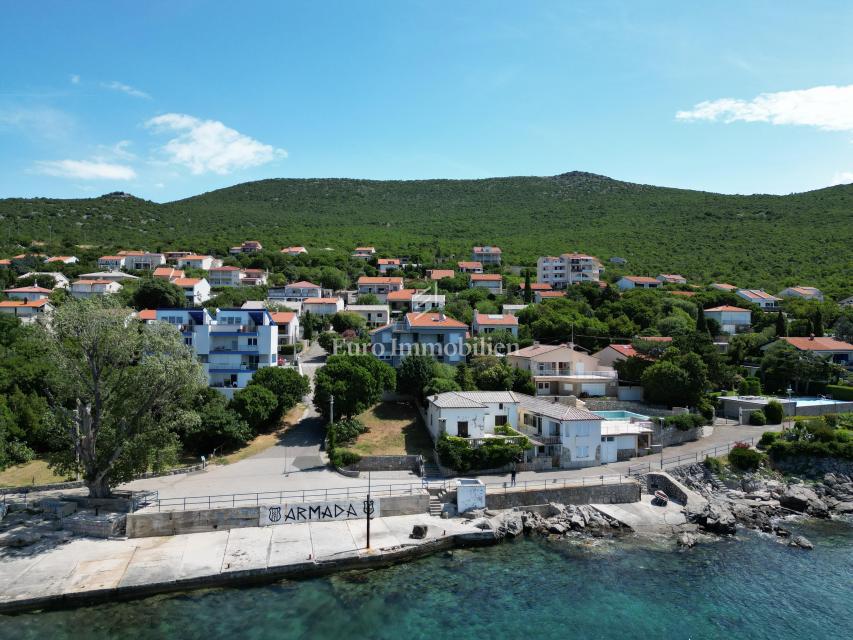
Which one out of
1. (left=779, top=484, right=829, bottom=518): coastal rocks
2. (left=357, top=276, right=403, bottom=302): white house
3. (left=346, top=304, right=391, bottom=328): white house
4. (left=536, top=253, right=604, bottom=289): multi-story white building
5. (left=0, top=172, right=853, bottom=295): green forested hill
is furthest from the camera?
(left=0, top=172, right=853, bottom=295): green forested hill

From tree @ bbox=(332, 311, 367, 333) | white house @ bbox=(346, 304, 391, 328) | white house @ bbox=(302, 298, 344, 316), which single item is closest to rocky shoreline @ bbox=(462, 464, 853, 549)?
tree @ bbox=(332, 311, 367, 333)

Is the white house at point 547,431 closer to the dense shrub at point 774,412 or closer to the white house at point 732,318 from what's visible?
the dense shrub at point 774,412

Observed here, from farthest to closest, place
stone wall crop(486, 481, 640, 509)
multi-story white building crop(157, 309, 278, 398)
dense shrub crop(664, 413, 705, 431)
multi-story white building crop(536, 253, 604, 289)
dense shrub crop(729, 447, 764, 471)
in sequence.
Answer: multi-story white building crop(536, 253, 604, 289) < multi-story white building crop(157, 309, 278, 398) < dense shrub crop(664, 413, 705, 431) < dense shrub crop(729, 447, 764, 471) < stone wall crop(486, 481, 640, 509)

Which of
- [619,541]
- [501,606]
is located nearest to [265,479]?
[501,606]

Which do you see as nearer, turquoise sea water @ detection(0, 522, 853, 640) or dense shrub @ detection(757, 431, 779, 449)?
turquoise sea water @ detection(0, 522, 853, 640)

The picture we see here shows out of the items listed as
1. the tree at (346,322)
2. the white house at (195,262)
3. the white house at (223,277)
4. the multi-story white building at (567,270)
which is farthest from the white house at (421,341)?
the white house at (195,262)

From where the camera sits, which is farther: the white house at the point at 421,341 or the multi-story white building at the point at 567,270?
the multi-story white building at the point at 567,270

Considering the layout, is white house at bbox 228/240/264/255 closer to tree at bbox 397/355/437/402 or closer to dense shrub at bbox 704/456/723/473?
tree at bbox 397/355/437/402
